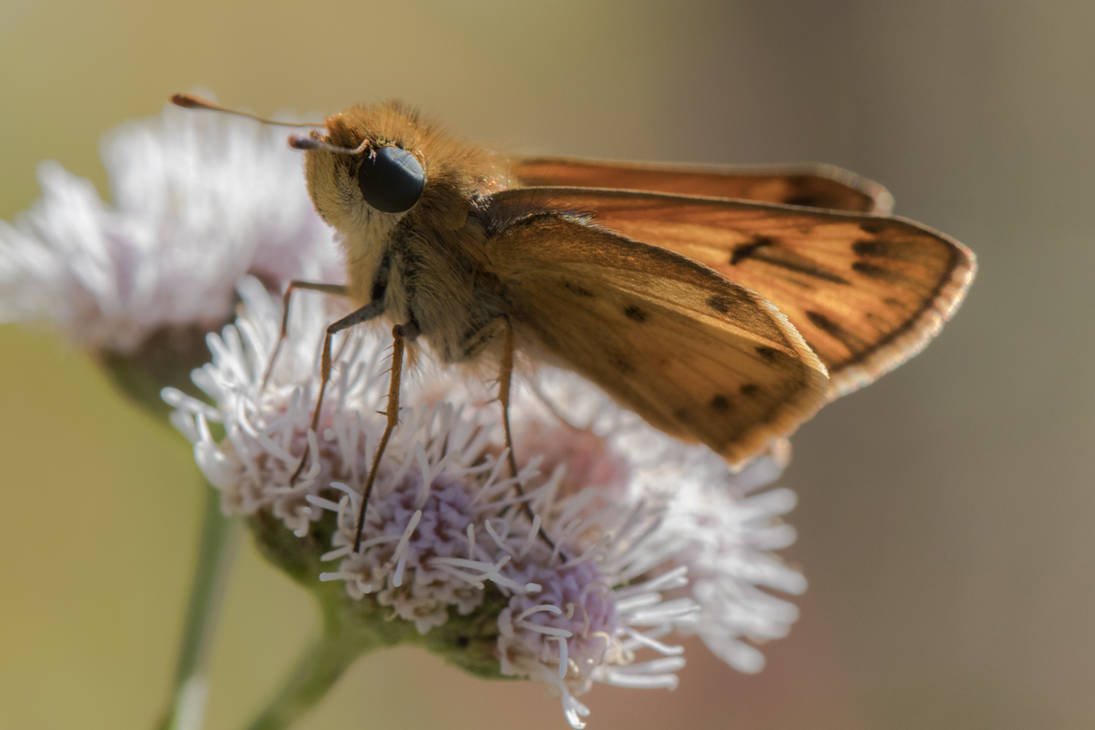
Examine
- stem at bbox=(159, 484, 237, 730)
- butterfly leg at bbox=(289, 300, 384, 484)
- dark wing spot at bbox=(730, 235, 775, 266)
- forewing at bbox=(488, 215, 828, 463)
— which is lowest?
stem at bbox=(159, 484, 237, 730)

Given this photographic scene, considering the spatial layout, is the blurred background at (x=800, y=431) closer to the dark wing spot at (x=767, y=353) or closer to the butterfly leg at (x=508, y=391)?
the butterfly leg at (x=508, y=391)

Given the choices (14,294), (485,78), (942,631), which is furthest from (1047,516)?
(14,294)

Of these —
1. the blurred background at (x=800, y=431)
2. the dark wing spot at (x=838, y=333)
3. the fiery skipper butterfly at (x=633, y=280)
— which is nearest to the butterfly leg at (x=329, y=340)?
the fiery skipper butterfly at (x=633, y=280)

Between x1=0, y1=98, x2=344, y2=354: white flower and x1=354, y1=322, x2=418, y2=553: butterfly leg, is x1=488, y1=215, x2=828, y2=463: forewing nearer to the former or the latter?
x1=354, y1=322, x2=418, y2=553: butterfly leg

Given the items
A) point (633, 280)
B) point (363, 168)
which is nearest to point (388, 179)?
point (363, 168)

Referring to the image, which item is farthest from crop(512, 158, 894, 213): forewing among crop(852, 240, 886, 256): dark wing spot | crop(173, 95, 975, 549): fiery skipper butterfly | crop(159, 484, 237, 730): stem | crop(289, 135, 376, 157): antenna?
crop(159, 484, 237, 730): stem

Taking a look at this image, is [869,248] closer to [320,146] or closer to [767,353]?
[767,353]
